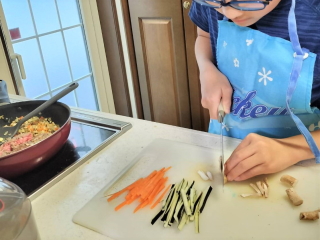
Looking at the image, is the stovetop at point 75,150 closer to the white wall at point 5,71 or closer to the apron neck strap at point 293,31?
the apron neck strap at point 293,31

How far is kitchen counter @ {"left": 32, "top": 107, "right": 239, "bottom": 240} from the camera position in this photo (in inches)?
24.9

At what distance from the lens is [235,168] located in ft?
2.23

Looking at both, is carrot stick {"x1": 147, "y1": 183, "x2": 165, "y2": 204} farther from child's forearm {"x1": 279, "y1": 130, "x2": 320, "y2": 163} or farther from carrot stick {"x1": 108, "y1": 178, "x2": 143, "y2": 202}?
child's forearm {"x1": 279, "y1": 130, "x2": 320, "y2": 163}

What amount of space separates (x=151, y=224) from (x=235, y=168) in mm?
195

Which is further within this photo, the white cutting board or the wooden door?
the wooden door

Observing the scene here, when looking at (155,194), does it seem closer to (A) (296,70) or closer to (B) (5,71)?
(A) (296,70)

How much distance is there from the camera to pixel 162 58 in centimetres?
201

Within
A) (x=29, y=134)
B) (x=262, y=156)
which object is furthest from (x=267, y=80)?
(x=29, y=134)

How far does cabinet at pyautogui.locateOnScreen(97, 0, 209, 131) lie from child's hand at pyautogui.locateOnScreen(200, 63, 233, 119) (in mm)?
978

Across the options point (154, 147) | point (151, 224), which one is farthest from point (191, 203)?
point (154, 147)

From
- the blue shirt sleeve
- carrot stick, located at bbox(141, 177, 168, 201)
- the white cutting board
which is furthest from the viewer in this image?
the blue shirt sleeve

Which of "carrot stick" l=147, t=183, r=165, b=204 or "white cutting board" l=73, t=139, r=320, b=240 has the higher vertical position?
"carrot stick" l=147, t=183, r=165, b=204

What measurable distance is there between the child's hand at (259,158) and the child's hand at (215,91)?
142 millimetres

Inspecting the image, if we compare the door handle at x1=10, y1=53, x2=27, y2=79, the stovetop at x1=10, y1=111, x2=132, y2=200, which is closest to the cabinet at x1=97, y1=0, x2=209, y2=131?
the door handle at x1=10, y1=53, x2=27, y2=79
